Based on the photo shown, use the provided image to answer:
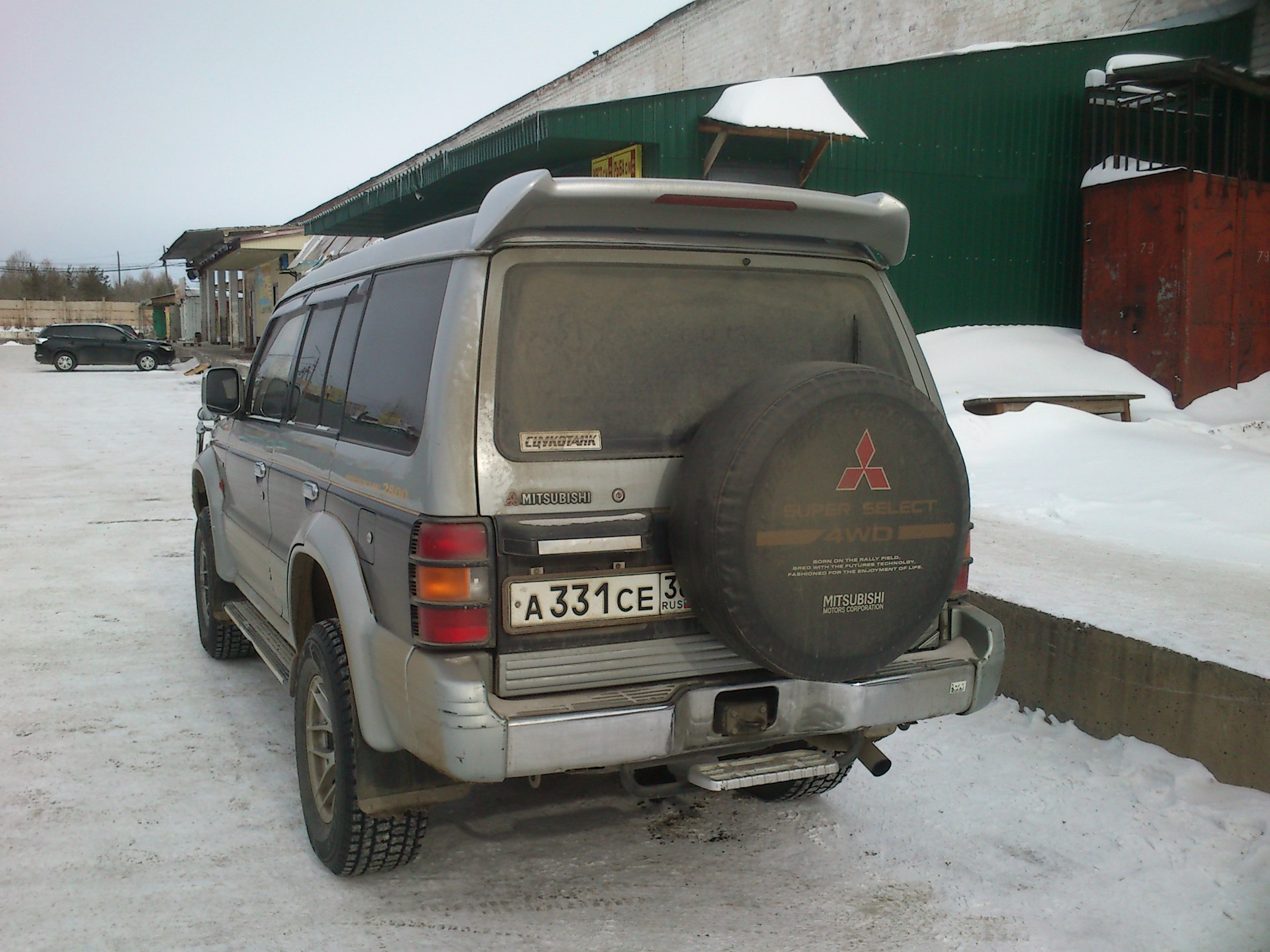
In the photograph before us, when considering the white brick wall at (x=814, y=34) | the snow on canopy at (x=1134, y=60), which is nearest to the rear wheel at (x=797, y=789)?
the snow on canopy at (x=1134, y=60)

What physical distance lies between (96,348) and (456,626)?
3659 centimetres

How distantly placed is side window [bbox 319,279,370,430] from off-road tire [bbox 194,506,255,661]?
203 centimetres

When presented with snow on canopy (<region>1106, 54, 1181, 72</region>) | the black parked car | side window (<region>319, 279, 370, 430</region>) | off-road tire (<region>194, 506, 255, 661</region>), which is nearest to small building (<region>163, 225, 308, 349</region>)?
the black parked car

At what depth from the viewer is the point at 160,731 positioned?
470 cm

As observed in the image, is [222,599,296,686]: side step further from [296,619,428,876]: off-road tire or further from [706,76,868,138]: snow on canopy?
[706,76,868,138]: snow on canopy

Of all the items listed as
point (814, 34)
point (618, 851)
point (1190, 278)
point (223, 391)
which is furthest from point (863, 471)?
point (814, 34)

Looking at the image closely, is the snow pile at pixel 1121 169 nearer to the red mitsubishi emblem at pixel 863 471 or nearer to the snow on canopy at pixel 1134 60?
the snow on canopy at pixel 1134 60

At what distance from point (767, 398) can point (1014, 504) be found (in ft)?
22.2

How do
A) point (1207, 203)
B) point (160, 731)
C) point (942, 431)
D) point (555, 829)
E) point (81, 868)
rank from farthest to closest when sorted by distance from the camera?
1. point (1207, 203)
2. point (160, 731)
3. point (555, 829)
4. point (81, 868)
5. point (942, 431)

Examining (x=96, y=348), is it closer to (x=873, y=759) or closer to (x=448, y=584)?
(x=448, y=584)

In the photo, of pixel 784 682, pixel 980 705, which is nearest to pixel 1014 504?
pixel 980 705

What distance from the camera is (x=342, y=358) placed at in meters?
3.76

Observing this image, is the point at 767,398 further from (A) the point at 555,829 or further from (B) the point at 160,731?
(B) the point at 160,731

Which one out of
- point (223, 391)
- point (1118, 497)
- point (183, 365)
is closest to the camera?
point (223, 391)
